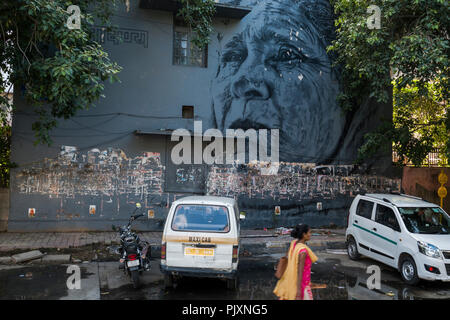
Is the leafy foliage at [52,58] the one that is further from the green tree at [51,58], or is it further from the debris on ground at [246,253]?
the debris on ground at [246,253]

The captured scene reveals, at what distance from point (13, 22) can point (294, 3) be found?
998cm

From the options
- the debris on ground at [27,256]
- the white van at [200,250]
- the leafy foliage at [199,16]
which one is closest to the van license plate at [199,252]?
the white van at [200,250]

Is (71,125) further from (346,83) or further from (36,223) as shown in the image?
(346,83)

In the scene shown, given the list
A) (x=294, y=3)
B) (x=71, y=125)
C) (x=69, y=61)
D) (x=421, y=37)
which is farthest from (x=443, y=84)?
(x=71, y=125)

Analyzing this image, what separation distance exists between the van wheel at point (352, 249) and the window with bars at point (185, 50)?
7.78 m

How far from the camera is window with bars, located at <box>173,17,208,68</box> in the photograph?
13.3 metres

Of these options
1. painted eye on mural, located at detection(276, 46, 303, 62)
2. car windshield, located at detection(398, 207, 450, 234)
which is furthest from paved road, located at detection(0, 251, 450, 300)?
painted eye on mural, located at detection(276, 46, 303, 62)

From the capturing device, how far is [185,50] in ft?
44.1

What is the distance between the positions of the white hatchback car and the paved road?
0.43m

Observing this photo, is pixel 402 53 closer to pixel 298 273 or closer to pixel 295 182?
pixel 295 182

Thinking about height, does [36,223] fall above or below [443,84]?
below

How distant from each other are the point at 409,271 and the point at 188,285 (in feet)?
15.3
